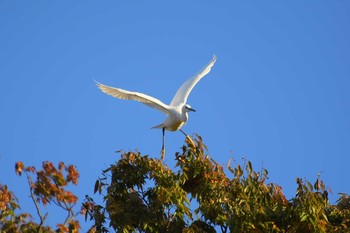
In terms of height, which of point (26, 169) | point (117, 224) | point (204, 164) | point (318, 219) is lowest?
point (318, 219)

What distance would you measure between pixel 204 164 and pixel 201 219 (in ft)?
2.27

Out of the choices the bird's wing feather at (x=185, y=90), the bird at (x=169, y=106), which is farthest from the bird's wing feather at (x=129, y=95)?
the bird's wing feather at (x=185, y=90)

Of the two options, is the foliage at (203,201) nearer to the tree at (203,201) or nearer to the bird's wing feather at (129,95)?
the tree at (203,201)

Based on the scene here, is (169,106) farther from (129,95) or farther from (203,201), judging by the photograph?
(203,201)

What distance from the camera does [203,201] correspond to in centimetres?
813

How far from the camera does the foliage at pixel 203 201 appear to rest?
7070 mm

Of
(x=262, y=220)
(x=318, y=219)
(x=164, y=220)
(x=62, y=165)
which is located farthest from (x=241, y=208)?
(x=62, y=165)

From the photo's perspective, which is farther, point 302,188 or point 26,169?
point 26,169

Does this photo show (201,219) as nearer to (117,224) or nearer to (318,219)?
(117,224)

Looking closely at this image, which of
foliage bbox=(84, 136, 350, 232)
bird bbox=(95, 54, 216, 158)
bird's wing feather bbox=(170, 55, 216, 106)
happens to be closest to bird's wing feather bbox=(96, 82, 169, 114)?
bird bbox=(95, 54, 216, 158)

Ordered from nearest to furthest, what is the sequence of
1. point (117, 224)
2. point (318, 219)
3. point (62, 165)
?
point (318, 219) < point (117, 224) < point (62, 165)

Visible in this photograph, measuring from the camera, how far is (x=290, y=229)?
7137mm

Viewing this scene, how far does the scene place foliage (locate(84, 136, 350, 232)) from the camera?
23.2 ft

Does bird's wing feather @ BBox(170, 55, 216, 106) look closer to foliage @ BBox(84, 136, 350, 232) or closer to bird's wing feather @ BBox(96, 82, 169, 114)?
bird's wing feather @ BBox(96, 82, 169, 114)
